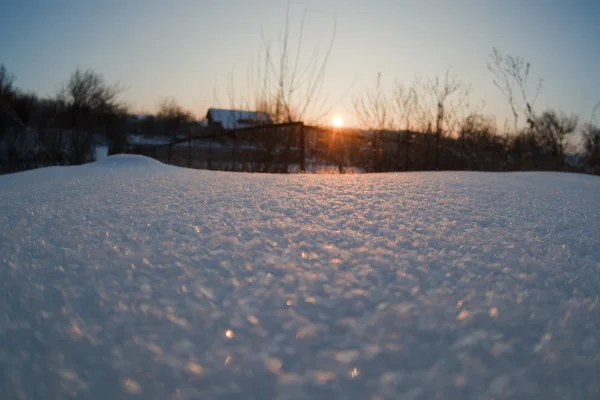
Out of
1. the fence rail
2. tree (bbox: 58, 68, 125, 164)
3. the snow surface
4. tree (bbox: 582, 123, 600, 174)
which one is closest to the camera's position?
the snow surface

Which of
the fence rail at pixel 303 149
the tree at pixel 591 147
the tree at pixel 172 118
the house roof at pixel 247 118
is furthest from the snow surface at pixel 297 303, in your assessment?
the tree at pixel 172 118

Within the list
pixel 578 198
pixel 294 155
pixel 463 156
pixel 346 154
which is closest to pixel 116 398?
pixel 578 198

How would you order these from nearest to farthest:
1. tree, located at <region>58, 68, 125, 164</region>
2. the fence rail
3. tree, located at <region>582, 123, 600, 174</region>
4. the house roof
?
the fence rail → the house roof → tree, located at <region>582, 123, 600, 174</region> → tree, located at <region>58, 68, 125, 164</region>

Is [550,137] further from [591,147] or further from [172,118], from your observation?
[172,118]

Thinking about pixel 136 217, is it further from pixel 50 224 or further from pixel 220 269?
pixel 220 269

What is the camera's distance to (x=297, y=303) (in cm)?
48

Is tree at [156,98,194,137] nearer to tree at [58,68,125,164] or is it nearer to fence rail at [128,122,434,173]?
tree at [58,68,125,164]

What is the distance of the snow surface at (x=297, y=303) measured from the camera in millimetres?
357

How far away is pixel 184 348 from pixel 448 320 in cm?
32

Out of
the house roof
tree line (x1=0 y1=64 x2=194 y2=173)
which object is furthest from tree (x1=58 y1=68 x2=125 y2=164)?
the house roof

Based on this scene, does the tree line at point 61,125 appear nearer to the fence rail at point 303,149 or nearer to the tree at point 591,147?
the fence rail at point 303,149

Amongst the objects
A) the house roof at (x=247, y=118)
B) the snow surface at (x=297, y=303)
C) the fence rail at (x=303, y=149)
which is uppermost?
the house roof at (x=247, y=118)

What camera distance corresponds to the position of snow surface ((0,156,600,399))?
0.36 meters

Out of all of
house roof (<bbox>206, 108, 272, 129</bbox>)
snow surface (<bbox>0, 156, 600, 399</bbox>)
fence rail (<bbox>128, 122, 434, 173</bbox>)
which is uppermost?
house roof (<bbox>206, 108, 272, 129</bbox>)
